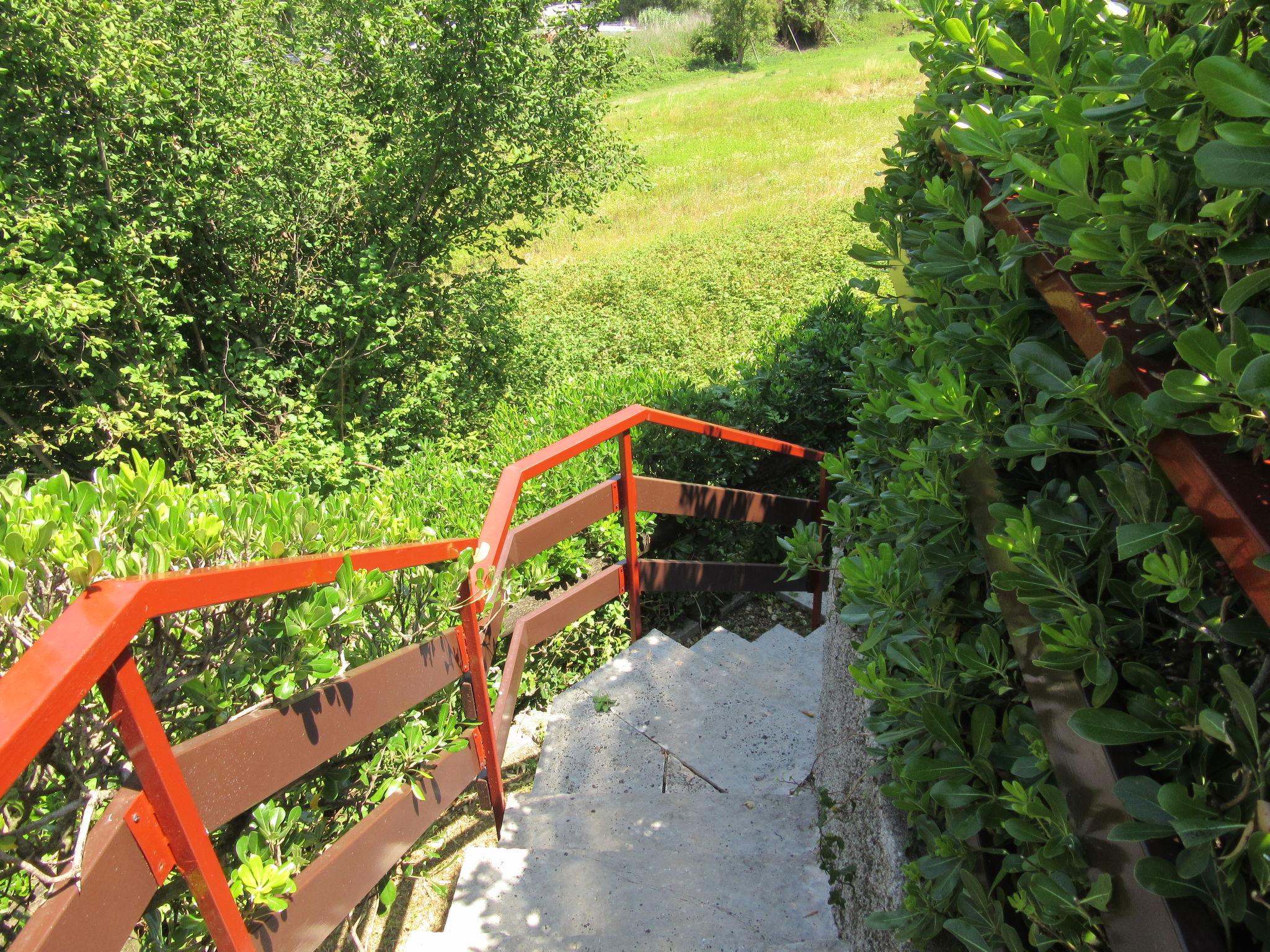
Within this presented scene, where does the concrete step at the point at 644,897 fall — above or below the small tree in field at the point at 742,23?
below

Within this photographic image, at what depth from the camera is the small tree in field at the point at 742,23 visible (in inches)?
1361

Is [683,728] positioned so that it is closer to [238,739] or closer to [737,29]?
[238,739]

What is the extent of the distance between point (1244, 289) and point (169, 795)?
151cm

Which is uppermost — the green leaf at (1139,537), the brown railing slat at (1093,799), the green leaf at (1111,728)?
the green leaf at (1139,537)

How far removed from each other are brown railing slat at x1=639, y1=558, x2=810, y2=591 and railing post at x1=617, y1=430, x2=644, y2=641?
10cm

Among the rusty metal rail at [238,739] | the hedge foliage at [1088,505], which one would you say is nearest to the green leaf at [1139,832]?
the hedge foliage at [1088,505]

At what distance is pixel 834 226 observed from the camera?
13.9 m

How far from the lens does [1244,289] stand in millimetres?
799

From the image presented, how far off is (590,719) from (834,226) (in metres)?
12.3

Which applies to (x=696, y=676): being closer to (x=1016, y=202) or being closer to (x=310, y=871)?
(x=310, y=871)

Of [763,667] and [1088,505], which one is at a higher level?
[1088,505]

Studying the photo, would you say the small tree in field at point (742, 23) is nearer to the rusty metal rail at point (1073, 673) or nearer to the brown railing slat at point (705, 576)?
the brown railing slat at point (705, 576)

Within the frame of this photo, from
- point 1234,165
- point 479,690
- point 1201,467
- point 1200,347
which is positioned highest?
point 1234,165

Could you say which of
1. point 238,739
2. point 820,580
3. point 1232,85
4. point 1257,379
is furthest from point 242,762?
point 820,580
